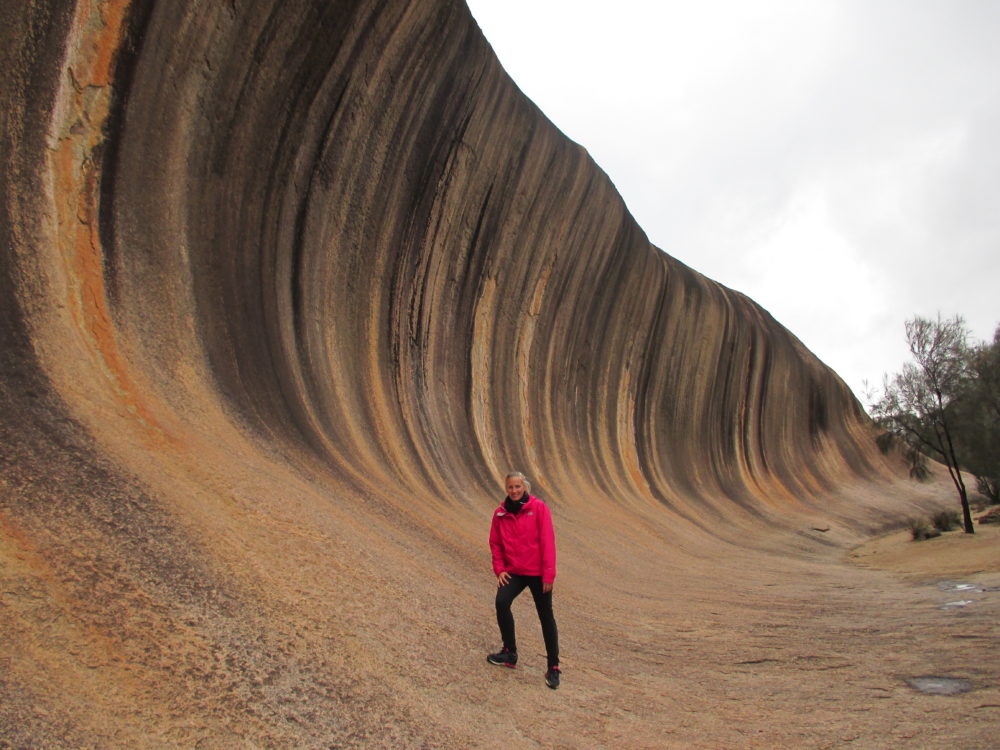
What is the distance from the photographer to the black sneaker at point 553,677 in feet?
15.3

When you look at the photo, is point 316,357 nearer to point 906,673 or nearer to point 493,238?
point 493,238

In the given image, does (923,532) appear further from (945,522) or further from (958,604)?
(958,604)

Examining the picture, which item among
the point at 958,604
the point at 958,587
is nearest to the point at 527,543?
the point at 958,604

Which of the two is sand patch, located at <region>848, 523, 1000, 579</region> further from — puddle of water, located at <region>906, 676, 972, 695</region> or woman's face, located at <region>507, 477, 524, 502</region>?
woman's face, located at <region>507, 477, 524, 502</region>

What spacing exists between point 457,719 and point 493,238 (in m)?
10.8

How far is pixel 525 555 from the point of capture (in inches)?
180

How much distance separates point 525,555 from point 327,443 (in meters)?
4.03

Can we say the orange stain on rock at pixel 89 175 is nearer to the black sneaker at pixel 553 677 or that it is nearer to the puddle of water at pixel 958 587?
the black sneaker at pixel 553 677

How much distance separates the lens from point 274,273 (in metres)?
8.81

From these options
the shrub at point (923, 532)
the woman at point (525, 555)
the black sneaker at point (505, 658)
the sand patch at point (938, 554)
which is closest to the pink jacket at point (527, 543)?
the woman at point (525, 555)

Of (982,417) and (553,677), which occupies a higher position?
(982,417)

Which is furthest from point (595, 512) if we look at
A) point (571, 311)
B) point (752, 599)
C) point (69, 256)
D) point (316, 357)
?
point (69, 256)

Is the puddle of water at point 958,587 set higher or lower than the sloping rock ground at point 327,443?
lower

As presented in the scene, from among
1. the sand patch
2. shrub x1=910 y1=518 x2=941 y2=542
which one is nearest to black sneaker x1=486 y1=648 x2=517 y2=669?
the sand patch
